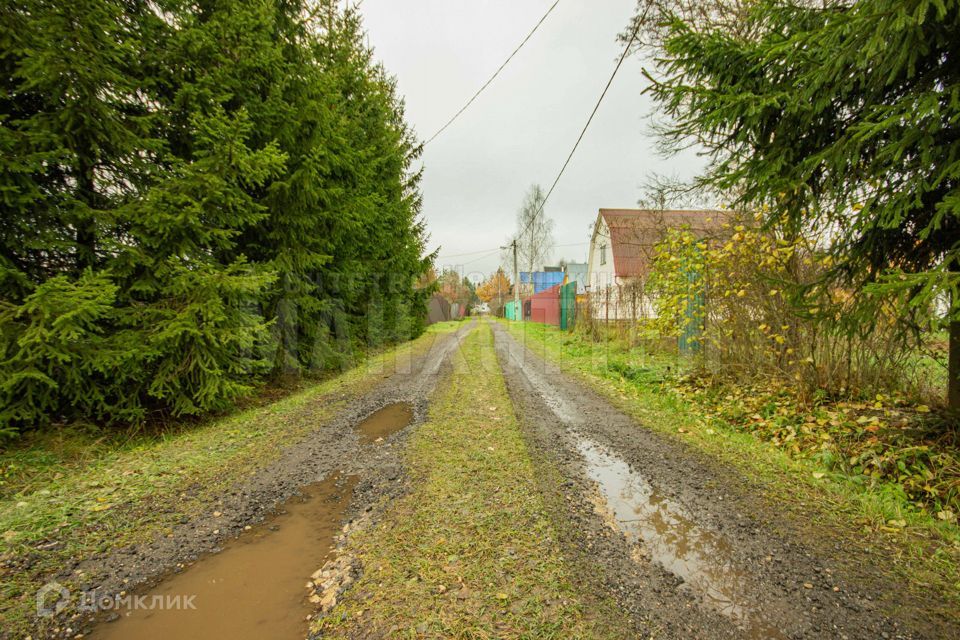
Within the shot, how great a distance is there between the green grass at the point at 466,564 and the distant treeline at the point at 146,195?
128 inches

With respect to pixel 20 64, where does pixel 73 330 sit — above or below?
below

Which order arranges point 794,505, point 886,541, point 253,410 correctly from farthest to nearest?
point 253,410 < point 794,505 < point 886,541

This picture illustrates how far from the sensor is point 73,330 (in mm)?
3283

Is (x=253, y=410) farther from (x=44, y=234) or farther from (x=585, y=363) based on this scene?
(x=585, y=363)

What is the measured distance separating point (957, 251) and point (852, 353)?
8.81 ft

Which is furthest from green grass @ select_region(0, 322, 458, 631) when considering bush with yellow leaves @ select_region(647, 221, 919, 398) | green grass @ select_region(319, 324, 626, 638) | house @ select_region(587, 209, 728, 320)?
house @ select_region(587, 209, 728, 320)

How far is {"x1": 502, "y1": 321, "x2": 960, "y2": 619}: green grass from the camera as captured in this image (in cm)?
204

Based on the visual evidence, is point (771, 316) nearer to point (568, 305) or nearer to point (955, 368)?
point (955, 368)

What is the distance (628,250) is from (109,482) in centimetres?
2109

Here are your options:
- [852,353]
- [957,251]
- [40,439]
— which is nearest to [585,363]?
[852,353]

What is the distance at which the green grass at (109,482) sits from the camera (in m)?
2.27

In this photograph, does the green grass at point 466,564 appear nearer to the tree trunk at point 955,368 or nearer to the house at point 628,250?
the tree trunk at point 955,368

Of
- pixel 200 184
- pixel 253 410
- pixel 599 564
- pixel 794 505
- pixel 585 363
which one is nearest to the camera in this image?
pixel 599 564

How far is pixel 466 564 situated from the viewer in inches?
81.9
